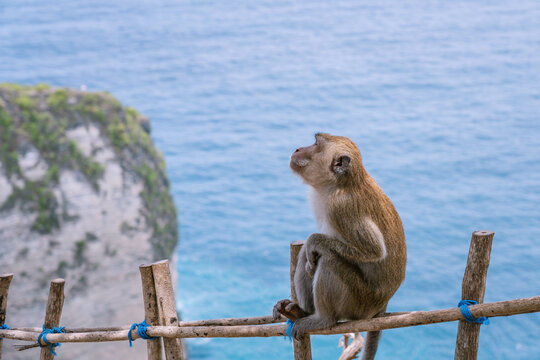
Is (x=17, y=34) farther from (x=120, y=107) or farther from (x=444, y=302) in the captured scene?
(x=444, y=302)

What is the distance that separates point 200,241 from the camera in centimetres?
1625

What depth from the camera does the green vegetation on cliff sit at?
872 centimetres

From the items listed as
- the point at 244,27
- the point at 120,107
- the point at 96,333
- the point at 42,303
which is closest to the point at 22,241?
the point at 42,303

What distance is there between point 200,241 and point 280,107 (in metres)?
6.39

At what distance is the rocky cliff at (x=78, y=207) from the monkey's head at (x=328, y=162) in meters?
6.82

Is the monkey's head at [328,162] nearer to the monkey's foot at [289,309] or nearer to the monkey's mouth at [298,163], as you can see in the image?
the monkey's mouth at [298,163]

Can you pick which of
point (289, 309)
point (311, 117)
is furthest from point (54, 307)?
point (311, 117)

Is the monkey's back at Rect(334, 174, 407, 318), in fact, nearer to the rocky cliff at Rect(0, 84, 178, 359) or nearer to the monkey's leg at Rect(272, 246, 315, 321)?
the monkey's leg at Rect(272, 246, 315, 321)

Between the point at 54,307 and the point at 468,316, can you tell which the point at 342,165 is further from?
the point at 54,307

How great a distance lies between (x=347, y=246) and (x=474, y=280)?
52cm

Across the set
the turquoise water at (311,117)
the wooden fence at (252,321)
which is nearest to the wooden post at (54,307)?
the wooden fence at (252,321)

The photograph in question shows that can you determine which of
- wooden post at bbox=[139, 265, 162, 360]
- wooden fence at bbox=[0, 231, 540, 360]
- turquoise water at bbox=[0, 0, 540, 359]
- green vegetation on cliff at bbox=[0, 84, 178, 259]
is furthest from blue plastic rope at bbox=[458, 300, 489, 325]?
turquoise water at bbox=[0, 0, 540, 359]

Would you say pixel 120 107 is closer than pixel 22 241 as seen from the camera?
No

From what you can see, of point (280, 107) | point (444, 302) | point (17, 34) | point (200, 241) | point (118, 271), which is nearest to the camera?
point (118, 271)
